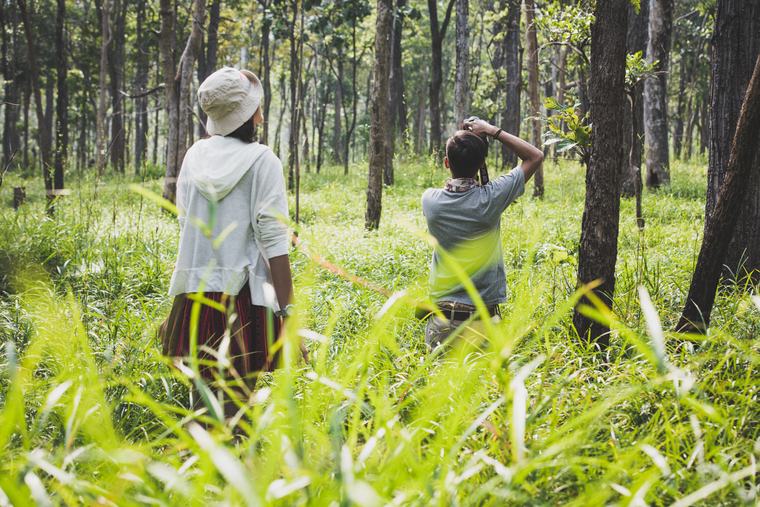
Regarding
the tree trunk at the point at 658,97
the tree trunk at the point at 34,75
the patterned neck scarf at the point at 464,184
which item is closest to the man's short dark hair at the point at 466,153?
the patterned neck scarf at the point at 464,184

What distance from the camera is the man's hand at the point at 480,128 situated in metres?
2.49

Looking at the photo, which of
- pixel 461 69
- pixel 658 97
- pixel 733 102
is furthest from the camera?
pixel 461 69

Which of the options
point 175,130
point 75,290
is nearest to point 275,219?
point 75,290

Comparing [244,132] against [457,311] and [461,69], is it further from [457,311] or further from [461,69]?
[461,69]

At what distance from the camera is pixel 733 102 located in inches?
117

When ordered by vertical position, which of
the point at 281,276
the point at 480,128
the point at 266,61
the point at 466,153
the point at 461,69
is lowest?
the point at 281,276

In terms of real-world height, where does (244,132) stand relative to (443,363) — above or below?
above

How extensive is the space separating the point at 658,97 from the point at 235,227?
9.96 metres

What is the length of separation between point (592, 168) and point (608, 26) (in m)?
0.67

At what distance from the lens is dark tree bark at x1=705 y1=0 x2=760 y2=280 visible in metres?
2.90

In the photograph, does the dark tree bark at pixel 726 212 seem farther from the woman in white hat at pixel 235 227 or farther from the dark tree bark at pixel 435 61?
the dark tree bark at pixel 435 61

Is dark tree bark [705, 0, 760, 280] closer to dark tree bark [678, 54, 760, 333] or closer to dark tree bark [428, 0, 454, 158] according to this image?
A: dark tree bark [678, 54, 760, 333]

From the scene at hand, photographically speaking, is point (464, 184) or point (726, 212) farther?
point (464, 184)

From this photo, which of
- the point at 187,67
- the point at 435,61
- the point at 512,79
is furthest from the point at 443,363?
the point at 512,79
